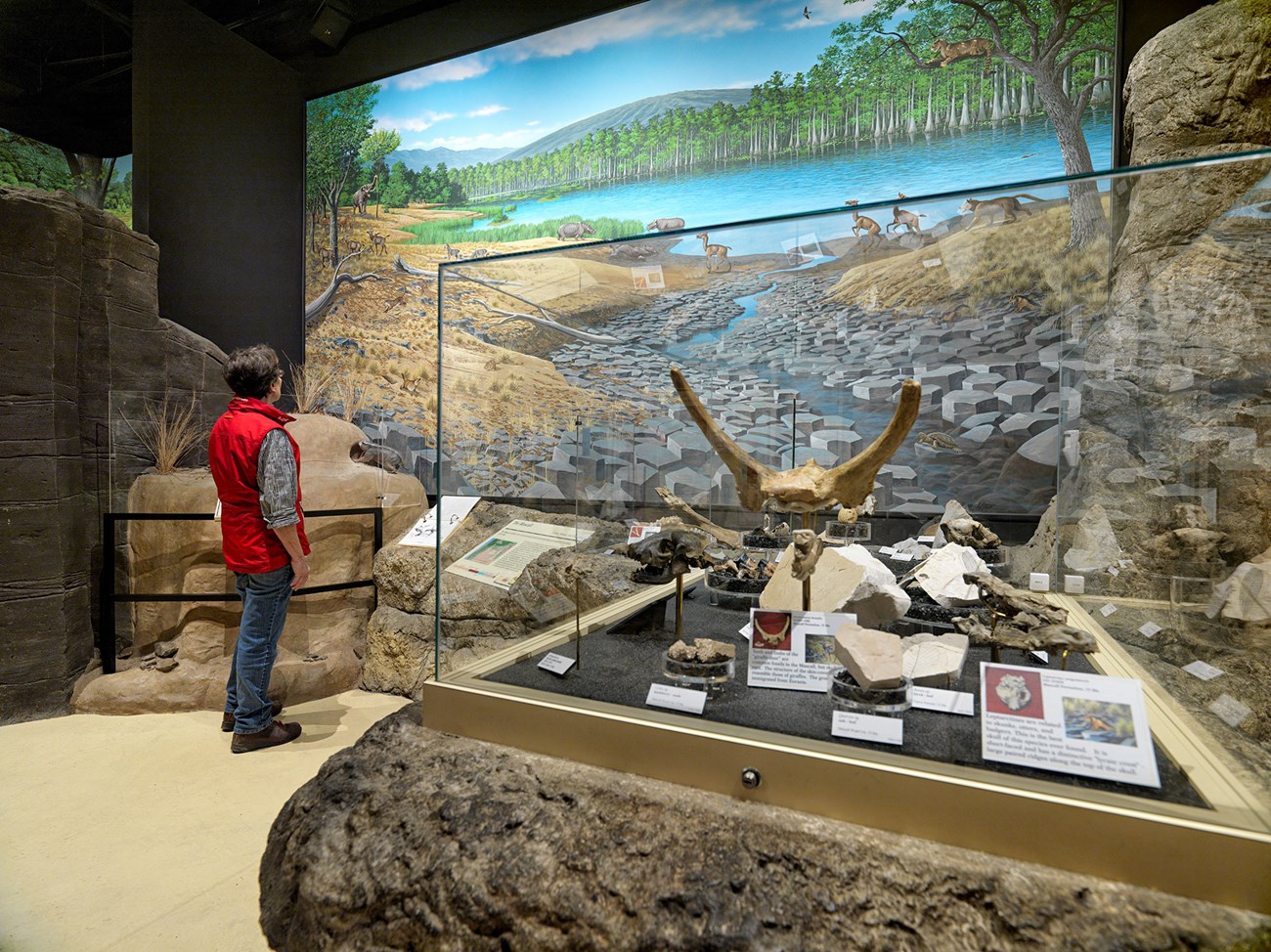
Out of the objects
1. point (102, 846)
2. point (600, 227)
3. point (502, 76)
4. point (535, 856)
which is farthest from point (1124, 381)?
point (502, 76)

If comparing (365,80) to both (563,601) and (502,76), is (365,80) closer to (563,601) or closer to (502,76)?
(502,76)

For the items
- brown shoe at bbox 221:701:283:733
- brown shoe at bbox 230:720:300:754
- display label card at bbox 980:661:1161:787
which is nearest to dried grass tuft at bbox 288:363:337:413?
brown shoe at bbox 221:701:283:733

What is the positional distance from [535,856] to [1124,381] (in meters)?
1.93

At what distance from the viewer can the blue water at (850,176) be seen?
A: 4.05 metres

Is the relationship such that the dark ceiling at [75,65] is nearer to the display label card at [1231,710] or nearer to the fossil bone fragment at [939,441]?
the fossil bone fragment at [939,441]

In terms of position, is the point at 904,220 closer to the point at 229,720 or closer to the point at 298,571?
the point at 298,571

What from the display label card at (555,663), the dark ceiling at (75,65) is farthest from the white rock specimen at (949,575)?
the dark ceiling at (75,65)

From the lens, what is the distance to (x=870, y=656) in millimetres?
1512

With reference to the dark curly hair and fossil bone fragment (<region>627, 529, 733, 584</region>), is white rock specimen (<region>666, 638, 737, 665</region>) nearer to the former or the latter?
fossil bone fragment (<region>627, 529, 733, 584</region>)

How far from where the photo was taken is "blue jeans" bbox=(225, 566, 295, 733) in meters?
2.94

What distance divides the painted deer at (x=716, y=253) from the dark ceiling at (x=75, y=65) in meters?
5.32

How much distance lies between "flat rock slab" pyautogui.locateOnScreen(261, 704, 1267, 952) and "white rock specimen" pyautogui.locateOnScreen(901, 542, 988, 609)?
1.06 meters

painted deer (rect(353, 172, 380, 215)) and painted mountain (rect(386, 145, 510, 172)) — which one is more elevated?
painted mountain (rect(386, 145, 510, 172))

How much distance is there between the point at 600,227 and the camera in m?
5.61
